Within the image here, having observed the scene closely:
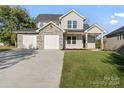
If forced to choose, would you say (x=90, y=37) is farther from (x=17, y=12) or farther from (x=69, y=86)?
(x=69, y=86)

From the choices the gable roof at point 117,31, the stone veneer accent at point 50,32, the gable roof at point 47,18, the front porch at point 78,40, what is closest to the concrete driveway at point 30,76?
the stone veneer accent at point 50,32

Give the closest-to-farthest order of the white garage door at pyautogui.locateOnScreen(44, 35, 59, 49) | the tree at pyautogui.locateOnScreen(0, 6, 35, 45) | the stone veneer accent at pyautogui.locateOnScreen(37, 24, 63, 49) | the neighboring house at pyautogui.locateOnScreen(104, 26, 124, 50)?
the neighboring house at pyautogui.locateOnScreen(104, 26, 124, 50), the white garage door at pyautogui.locateOnScreen(44, 35, 59, 49), the stone veneer accent at pyautogui.locateOnScreen(37, 24, 63, 49), the tree at pyautogui.locateOnScreen(0, 6, 35, 45)

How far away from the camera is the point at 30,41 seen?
111 ft

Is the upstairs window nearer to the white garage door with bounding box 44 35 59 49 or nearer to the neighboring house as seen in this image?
the white garage door with bounding box 44 35 59 49

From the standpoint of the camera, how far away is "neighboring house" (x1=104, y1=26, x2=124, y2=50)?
3234 centimetres

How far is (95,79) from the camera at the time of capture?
1210 centimetres

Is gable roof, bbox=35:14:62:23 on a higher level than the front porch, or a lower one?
higher

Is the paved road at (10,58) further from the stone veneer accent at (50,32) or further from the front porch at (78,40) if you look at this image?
the front porch at (78,40)

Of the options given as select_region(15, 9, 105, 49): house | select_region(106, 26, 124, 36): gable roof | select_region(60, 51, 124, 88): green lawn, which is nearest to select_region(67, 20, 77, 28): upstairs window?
select_region(15, 9, 105, 49): house

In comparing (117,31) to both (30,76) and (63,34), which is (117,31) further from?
(30,76)

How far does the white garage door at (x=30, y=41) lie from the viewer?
3322 cm

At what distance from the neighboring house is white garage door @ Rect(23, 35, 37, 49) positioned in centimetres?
948
